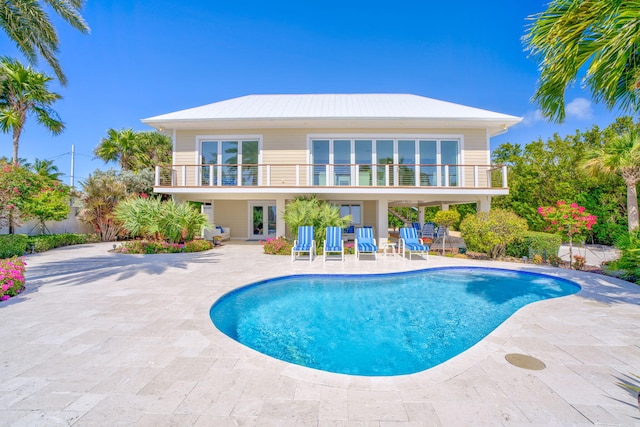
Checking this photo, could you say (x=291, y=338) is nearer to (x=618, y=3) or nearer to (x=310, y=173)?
(x=618, y=3)

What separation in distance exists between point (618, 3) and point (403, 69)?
61.3 ft

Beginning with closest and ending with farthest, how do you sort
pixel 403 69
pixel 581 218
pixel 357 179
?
pixel 581 218 → pixel 357 179 → pixel 403 69

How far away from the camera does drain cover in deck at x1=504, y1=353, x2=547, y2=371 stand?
10.8 ft

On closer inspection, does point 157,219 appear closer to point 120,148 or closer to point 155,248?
point 155,248

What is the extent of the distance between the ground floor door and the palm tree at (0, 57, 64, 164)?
41.3 ft

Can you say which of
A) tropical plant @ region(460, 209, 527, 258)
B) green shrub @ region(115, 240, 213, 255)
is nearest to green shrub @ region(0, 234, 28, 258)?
green shrub @ region(115, 240, 213, 255)

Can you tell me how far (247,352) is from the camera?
→ 12.1ft

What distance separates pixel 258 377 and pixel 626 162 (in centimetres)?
1672

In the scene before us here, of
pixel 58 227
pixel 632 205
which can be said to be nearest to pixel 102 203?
pixel 58 227

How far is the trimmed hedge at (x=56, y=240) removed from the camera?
1306cm

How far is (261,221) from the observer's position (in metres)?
18.7

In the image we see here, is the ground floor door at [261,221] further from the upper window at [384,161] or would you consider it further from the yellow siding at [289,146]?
the upper window at [384,161]

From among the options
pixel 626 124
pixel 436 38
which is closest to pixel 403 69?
pixel 436 38

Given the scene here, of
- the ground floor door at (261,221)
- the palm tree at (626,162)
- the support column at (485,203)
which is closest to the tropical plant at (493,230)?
the support column at (485,203)
